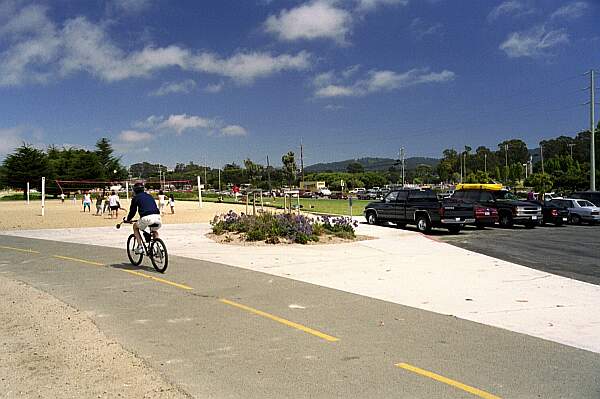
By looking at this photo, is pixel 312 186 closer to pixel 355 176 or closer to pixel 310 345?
pixel 355 176

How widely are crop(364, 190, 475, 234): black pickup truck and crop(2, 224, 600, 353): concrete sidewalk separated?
3.57 metres

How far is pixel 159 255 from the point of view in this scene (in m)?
11.6

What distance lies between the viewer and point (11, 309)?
26.6 feet

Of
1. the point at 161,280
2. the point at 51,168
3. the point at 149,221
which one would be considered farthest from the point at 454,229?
the point at 51,168

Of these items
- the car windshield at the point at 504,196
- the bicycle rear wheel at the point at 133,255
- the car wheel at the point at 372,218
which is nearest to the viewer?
the bicycle rear wheel at the point at 133,255

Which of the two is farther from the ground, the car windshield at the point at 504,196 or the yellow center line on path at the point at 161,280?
the car windshield at the point at 504,196

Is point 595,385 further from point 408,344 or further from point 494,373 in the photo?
point 408,344

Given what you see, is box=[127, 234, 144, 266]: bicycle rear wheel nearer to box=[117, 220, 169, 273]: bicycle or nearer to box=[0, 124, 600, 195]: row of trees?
box=[117, 220, 169, 273]: bicycle

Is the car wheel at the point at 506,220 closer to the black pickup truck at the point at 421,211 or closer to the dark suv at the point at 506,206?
the dark suv at the point at 506,206

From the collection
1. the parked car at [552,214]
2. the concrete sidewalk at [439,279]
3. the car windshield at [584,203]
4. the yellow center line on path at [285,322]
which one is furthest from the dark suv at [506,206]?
the yellow center line on path at [285,322]

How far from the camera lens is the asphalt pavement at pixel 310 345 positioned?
16.5ft

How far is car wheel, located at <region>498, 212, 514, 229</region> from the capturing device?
85.6ft

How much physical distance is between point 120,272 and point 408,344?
7220 millimetres

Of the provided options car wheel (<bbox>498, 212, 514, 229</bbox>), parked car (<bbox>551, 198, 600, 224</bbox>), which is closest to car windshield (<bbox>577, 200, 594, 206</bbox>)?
parked car (<bbox>551, 198, 600, 224</bbox>)
